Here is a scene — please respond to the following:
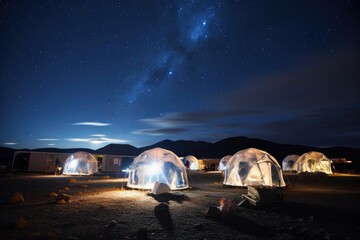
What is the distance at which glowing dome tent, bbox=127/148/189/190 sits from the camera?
15.8 meters

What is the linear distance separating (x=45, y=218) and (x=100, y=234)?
2768 mm

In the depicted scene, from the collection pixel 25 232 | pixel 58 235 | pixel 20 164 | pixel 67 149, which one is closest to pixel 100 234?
pixel 58 235

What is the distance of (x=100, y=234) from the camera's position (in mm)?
6590

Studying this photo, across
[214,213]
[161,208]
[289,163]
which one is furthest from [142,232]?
[289,163]

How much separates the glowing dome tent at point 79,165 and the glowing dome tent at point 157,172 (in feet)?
51.0

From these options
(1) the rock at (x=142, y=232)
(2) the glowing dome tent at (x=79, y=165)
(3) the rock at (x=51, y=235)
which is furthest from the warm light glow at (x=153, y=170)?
(2) the glowing dome tent at (x=79, y=165)

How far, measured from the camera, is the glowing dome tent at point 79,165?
29453 millimetres

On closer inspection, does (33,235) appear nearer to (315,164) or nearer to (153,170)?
(153,170)

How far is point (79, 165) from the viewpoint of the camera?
97.8ft

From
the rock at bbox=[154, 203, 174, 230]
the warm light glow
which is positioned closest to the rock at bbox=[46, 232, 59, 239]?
the rock at bbox=[154, 203, 174, 230]

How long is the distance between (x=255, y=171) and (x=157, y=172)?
6.70 meters

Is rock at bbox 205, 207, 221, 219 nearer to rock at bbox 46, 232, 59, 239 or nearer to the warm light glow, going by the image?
rock at bbox 46, 232, 59, 239

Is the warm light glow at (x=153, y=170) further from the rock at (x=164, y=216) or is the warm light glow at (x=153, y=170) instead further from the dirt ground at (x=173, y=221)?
the rock at (x=164, y=216)

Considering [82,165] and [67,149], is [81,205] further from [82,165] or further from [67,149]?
[67,149]
